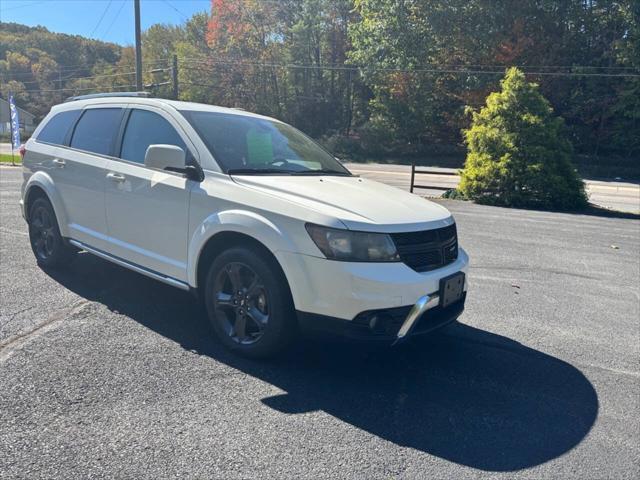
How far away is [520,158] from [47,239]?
13.1 metres

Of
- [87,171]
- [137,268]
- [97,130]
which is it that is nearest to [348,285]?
[137,268]

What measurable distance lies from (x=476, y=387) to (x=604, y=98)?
37.8m

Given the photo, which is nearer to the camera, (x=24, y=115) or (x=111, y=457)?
(x=111, y=457)

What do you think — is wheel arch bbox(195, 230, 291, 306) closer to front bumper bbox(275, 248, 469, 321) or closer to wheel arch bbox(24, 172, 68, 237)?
front bumper bbox(275, 248, 469, 321)

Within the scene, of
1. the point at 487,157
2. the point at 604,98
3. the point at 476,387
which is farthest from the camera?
the point at 604,98

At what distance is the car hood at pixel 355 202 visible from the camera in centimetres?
333

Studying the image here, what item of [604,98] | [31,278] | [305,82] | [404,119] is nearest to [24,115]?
[305,82]

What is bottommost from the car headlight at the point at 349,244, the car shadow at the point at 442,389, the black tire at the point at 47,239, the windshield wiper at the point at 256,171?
the car shadow at the point at 442,389

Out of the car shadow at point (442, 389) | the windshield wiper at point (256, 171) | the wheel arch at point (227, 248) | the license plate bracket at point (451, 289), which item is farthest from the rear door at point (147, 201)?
the license plate bracket at point (451, 289)

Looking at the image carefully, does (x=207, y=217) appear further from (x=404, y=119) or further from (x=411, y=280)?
(x=404, y=119)

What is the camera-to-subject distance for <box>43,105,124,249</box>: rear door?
480 centimetres

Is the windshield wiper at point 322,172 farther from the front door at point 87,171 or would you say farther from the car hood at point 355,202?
the front door at point 87,171

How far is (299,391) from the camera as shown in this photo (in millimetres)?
3348

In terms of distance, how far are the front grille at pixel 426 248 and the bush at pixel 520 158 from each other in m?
12.0
